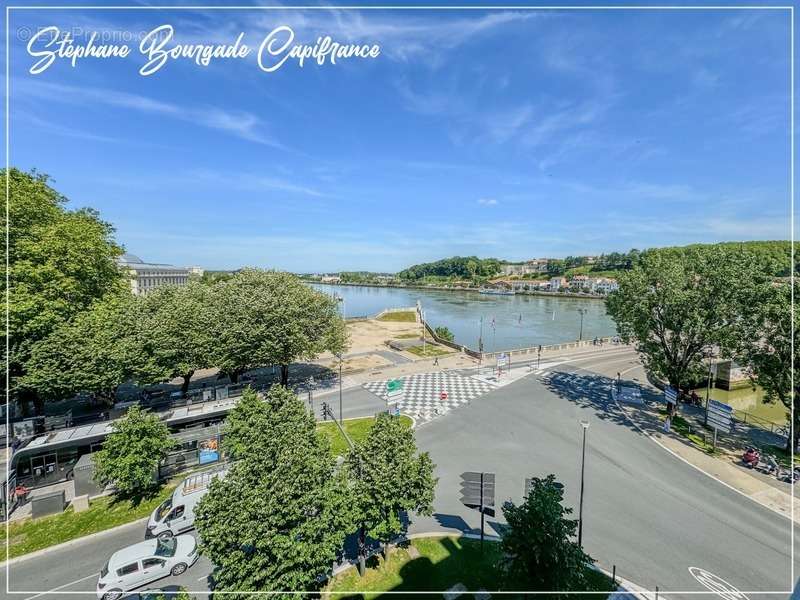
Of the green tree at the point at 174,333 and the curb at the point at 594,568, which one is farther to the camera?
the green tree at the point at 174,333

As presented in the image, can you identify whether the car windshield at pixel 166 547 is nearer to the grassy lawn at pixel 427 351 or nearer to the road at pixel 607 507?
the road at pixel 607 507

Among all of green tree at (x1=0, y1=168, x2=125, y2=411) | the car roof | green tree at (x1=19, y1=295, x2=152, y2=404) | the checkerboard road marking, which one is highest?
green tree at (x1=0, y1=168, x2=125, y2=411)

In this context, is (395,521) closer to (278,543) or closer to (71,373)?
(278,543)

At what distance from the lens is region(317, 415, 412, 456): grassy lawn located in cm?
1816

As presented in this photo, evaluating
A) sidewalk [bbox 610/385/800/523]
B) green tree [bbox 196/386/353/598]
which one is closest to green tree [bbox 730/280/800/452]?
sidewalk [bbox 610/385/800/523]

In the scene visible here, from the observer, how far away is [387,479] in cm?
1014

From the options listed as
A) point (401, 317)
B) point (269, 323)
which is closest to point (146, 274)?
point (401, 317)

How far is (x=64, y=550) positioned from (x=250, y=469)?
31.2ft

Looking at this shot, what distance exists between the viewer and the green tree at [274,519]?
8078 mm

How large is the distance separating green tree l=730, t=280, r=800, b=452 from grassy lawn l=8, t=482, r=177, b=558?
92.1 ft

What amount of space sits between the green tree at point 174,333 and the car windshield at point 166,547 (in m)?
10.5

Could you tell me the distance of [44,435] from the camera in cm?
1591

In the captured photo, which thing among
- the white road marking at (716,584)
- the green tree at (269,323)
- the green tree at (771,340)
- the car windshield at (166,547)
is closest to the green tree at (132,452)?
the car windshield at (166,547)

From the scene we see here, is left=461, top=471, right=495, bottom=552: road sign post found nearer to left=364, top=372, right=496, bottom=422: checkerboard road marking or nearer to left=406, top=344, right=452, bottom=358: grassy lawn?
left=364, top=372, right=496, bottom=422: checkerboard road marking
